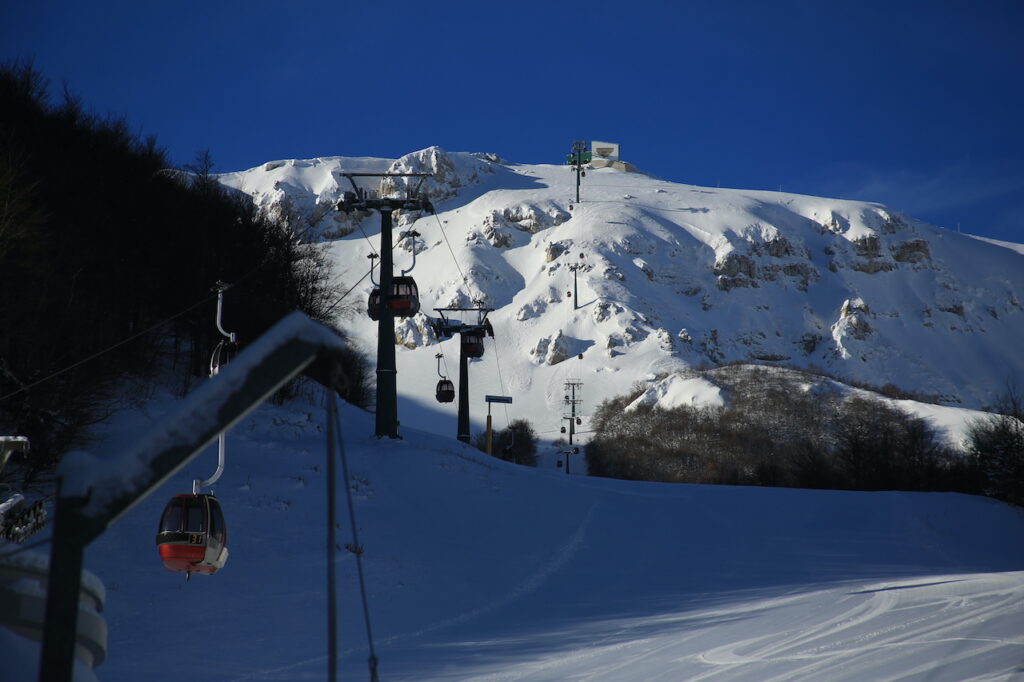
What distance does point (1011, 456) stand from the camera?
35.0m

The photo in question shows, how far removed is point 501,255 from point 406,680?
14343cm

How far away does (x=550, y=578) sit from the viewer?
61.8 ft

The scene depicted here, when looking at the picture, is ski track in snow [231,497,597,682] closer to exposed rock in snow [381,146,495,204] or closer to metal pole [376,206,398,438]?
metal pole [376,206,398,438]

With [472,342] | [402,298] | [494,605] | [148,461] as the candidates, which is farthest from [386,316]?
[148,461]

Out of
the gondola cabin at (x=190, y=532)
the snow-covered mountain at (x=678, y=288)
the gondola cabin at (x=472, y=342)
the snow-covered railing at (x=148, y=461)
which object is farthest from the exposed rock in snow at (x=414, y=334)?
the snow-covered railing at (x=148, y=461)

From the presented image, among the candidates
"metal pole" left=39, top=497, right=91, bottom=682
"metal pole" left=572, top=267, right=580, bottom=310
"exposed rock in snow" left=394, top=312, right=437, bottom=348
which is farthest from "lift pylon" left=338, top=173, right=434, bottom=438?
"metal pole" left=572, top=267, right=580, bottom=310

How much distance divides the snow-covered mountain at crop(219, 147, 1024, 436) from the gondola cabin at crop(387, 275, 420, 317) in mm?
67616

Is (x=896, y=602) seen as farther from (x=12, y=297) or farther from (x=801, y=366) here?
(x=801, y=366)

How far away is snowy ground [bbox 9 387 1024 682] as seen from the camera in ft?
36.0

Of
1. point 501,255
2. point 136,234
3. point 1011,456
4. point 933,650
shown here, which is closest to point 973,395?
point 501,255

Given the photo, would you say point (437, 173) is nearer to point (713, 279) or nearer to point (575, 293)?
point (713, 279)

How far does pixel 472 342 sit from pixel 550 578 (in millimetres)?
20250

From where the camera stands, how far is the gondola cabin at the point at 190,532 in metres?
12.1

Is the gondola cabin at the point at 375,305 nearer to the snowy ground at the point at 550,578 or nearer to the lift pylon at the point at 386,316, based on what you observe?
the lift pylon at the point at 386,316
